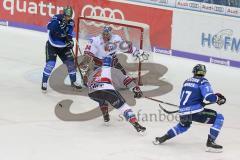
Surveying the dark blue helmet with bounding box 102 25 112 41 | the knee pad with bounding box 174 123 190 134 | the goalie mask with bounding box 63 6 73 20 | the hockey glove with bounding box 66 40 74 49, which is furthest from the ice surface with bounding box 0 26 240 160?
the goalie mask with bounding box 63 6 73 20

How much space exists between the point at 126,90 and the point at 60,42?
1.32 m

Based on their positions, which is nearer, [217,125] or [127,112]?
[217,125]

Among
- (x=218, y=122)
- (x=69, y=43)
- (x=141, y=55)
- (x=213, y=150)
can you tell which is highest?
(x=69, y=43)

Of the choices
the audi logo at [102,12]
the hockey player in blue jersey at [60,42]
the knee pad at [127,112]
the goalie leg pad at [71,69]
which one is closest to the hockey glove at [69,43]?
the hockey player in blue jersey at [60,42]

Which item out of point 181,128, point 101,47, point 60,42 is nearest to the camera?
point 181,128

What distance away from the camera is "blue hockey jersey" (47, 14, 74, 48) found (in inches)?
448

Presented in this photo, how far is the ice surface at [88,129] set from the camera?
8656 mm

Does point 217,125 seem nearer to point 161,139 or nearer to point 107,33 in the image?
point 161,139

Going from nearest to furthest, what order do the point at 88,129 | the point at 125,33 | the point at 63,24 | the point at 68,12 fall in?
1. the point at 88,129
2. the point at 68,12
3. the point at 63,24
4. the point at 125,33

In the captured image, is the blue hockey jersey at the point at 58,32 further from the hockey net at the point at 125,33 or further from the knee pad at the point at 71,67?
the hockey net at the point at 125,33

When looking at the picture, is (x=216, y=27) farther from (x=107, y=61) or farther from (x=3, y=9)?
(x=3, y=9)

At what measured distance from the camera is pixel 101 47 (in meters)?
11.1

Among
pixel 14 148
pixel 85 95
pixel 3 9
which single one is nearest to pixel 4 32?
pixel 3 9

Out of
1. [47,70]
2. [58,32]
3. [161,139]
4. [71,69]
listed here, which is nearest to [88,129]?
[161,139]
